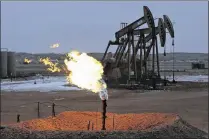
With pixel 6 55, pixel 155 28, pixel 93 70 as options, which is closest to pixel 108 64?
pixel 155 28

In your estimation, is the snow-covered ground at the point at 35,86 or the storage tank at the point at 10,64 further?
the storage tank at the point at 10,64

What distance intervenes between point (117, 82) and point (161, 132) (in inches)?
1863

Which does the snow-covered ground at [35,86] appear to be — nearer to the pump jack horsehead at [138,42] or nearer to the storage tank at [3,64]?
the pump jack horsehead at [138,42]

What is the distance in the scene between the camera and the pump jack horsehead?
57.3 metres

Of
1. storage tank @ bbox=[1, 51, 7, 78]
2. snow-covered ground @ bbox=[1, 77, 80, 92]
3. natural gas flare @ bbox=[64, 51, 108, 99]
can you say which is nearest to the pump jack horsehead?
snow-covered ground @ bbox=[1, 77, 80, 92]

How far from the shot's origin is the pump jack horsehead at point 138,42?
57281 millimetres

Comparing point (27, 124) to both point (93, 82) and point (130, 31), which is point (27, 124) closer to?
point (93, 82)

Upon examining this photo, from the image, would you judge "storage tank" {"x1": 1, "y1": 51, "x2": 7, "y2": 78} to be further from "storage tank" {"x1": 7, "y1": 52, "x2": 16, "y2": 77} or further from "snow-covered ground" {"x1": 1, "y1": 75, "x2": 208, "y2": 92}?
"snow-covered ground" {"x1": 1, "y1": 75, "x2": 208, "y2": 92}

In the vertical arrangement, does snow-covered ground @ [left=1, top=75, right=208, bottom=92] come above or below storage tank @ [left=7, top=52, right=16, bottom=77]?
below

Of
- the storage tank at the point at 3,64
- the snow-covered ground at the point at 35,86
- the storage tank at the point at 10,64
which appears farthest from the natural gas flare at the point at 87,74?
the storage tank at the point at 10,64

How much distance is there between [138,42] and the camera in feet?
206

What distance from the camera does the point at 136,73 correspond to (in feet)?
195

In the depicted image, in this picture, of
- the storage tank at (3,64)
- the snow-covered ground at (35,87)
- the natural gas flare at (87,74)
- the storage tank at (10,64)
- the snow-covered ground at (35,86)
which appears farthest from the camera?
the storage tank at (10,64)

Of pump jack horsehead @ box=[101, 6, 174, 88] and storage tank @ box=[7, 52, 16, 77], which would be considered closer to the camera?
pump jack horsehead @ box=[101, 6, 174, 88]
